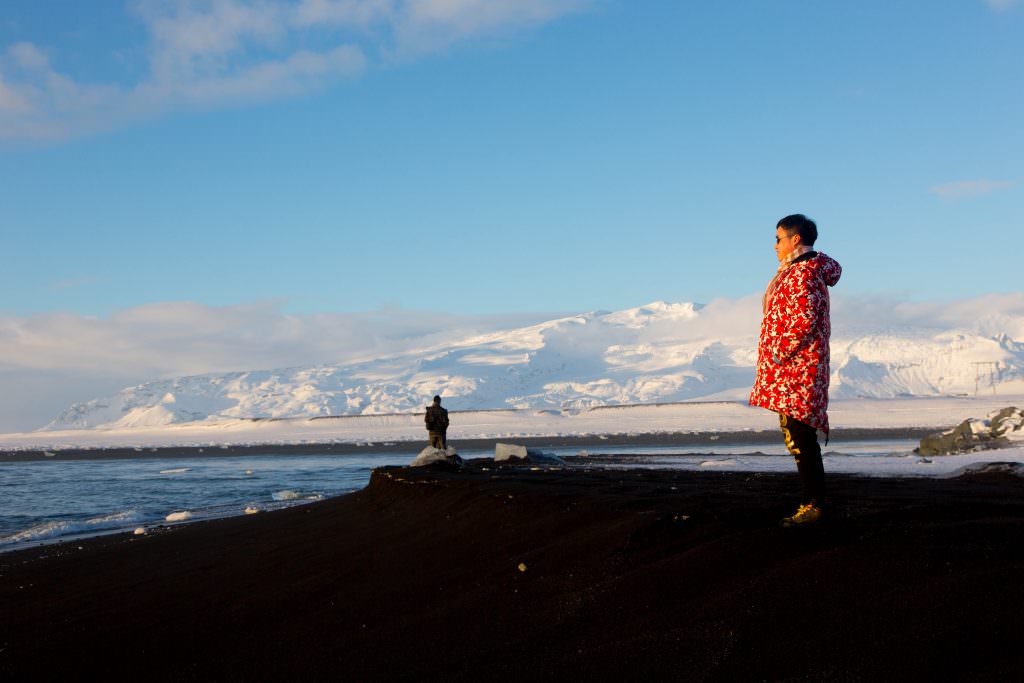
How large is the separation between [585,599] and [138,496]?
19.9 m

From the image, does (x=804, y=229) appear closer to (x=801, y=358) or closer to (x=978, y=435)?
(x=801, y=358)

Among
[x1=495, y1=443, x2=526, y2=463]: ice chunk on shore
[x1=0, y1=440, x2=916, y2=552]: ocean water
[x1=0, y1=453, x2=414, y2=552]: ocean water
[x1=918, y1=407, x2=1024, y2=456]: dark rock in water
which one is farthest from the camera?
[x1=918, y1=407, x2=1024, y2=456]: dark rock in water

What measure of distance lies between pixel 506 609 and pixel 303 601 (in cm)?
159

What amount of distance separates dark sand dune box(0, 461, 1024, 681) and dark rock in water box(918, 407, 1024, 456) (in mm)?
15207

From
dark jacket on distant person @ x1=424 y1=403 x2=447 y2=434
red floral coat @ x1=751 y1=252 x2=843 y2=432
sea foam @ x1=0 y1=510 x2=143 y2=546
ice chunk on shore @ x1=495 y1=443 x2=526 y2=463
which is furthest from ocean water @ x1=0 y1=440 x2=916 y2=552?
red floral coat @ x1=751 y1=252 x2=843 y2=432

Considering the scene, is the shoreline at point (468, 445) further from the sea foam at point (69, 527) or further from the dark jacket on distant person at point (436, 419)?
the sea foam at point (69, 527)

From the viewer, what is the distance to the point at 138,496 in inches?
861

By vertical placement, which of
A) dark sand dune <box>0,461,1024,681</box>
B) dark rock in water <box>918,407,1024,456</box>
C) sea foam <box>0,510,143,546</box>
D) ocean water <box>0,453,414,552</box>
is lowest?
sea foam <box>0,510,143,546</box>

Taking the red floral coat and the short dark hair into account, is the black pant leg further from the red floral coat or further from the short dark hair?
the short dark hair

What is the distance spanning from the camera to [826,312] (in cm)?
548

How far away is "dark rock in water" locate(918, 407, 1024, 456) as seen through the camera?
21.3 m

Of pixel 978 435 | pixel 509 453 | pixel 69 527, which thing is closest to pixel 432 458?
pixel 509 453

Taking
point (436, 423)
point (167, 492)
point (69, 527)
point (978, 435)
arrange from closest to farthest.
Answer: point (69, 527)
point (436, 423)
point (167, 492)
point (978, 435)

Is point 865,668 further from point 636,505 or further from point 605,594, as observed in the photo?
point 636,505
